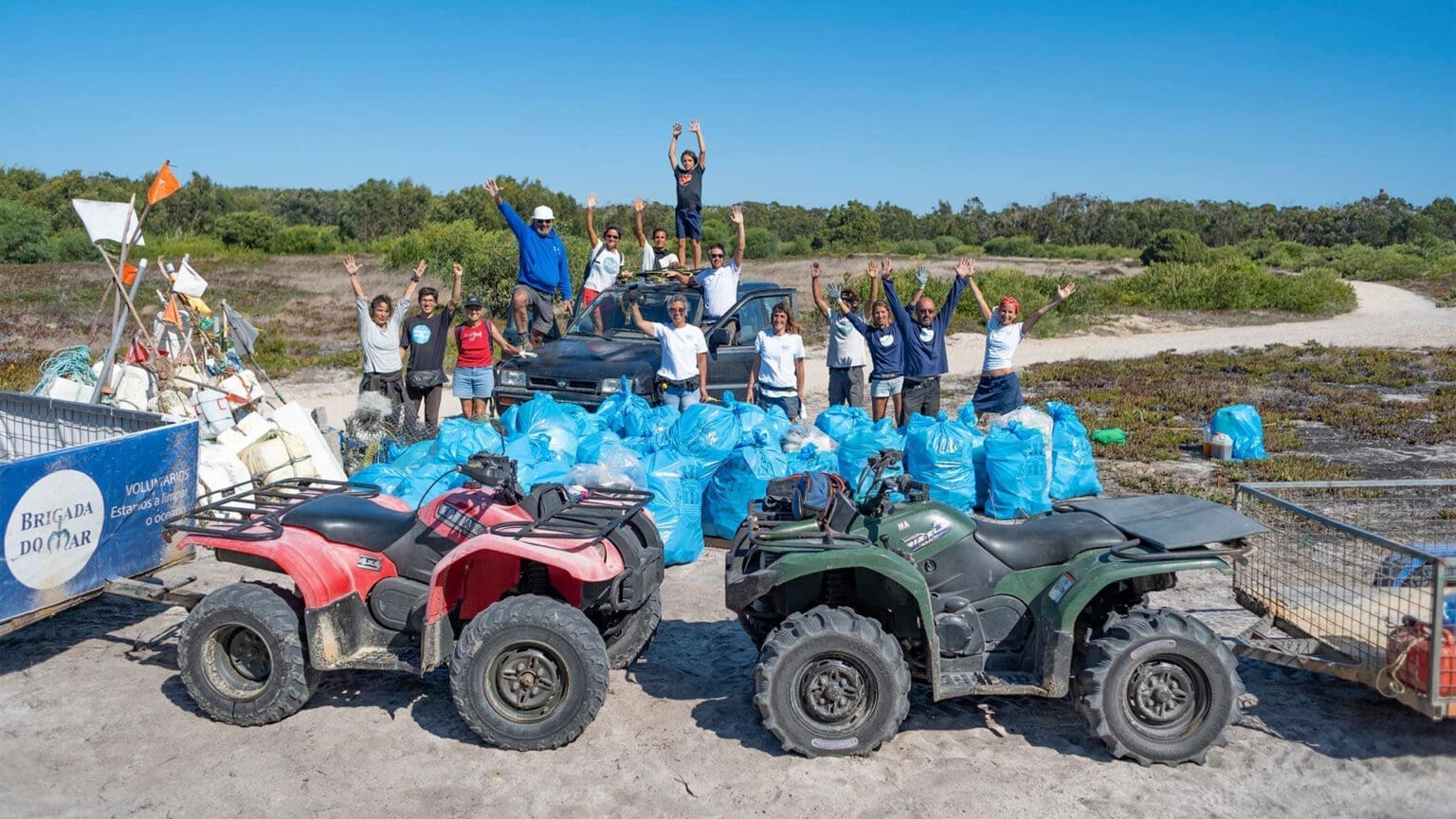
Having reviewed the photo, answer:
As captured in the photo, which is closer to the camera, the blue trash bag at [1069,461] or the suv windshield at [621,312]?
the blue trash bag at [1069,461]

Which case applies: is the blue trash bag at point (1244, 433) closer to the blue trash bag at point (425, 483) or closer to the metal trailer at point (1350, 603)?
the metal trailer at point (1350, 603)

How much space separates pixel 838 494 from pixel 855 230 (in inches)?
1755

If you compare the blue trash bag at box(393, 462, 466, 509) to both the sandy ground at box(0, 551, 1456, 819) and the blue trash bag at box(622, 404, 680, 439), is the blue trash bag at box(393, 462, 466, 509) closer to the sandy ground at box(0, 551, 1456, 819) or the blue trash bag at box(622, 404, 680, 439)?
the blue trash bag at box(622, 404, 680, 439)

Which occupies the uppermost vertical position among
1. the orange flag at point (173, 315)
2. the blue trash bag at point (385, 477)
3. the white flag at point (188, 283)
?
the white flag at point (188, 283)

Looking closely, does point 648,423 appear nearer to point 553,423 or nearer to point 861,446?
point 553,423

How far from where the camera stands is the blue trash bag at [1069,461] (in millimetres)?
8953

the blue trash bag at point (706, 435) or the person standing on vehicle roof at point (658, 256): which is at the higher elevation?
the person standing on vehicle roof at point (658, 256)

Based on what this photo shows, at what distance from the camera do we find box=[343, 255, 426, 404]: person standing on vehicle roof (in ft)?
34.0

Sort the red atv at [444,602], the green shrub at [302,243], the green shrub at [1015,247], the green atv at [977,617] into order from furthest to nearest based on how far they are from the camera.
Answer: the green shrub at [302,243] < the green shrub at [1015,247] < the red atv at [444,602] < the green atv at [977,617]

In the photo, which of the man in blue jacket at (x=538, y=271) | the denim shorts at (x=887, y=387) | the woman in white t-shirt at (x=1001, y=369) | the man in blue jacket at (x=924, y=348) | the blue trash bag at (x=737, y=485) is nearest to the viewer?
the blue trash bag at (x=737, y=485)

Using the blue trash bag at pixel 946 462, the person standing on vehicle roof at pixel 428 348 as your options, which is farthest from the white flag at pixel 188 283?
the blue trash bag at pixel 946 462

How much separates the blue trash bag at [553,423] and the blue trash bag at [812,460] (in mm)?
1784

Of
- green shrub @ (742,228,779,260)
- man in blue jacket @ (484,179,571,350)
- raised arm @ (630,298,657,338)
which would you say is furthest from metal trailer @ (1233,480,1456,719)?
green shrub @ (742,228,779,260)

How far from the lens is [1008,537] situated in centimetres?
530
